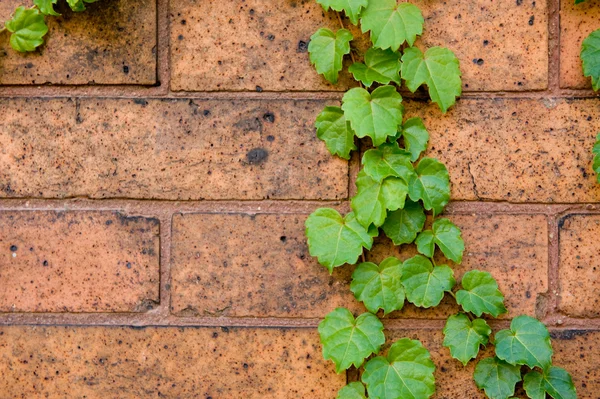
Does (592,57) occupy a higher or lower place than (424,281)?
higher

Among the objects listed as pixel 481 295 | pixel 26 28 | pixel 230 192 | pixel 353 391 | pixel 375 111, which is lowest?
pixel 353 391

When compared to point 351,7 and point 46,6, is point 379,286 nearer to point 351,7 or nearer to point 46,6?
point 351,7

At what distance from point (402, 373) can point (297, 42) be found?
1.60 ft

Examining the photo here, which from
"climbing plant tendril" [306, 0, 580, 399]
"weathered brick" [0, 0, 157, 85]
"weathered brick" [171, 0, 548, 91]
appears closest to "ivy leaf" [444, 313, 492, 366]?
"climbing plant tendril" [306, 0, 580, 399]

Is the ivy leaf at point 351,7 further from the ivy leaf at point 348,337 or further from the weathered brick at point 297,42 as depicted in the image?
the ivy leaf at point 348,337

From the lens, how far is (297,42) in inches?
32.4

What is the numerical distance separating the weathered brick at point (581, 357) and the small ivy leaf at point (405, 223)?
246 mm

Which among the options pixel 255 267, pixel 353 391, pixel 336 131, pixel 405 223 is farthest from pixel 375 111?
→ pixel 353 391

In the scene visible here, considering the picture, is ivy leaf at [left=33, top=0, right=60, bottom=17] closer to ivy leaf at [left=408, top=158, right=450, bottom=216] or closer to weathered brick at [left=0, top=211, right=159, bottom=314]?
weathered brick at [left=0, top=211, right=159, bottom=314]

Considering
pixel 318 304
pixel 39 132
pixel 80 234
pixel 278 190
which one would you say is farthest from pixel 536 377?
pixel 39 132

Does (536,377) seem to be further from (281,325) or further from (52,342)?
(52,342)

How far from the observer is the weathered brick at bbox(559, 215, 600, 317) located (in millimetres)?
818

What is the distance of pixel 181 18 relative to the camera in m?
0.83

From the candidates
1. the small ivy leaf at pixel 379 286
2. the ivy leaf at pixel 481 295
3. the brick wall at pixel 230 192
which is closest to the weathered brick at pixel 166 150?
the brick wall at pixel 230 192
